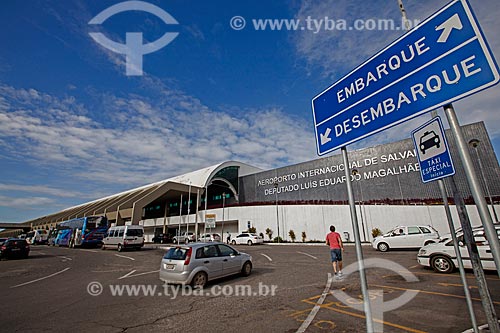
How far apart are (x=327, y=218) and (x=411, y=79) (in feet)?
98.9

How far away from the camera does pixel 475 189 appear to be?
1.71 meters

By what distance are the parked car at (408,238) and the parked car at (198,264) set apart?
41.3 ft

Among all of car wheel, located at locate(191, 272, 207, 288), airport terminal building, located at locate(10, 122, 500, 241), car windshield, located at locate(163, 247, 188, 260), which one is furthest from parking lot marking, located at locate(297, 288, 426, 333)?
airport terminal building, located at locate(10, 122, 500, 241)

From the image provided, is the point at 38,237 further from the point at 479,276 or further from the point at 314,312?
the point at 479,276

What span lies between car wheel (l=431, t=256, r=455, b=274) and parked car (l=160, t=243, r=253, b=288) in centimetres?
737

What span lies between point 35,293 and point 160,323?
6185mm

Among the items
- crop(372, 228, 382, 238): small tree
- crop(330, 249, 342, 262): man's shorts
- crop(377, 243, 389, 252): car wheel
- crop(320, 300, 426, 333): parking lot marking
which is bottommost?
crop(320, 300, 426, 333): parking lot marking

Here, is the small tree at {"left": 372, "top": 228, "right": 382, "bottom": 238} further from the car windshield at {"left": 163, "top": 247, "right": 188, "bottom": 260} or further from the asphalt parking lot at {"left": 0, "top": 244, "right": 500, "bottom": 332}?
the car windshield at {"left": 163, "top": 247, "right": 188, "bottom": 260}

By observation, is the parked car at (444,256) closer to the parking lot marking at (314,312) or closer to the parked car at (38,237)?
the parking lot marking at (314,312)

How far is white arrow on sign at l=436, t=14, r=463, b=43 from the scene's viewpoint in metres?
1.83

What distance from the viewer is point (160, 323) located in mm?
5102

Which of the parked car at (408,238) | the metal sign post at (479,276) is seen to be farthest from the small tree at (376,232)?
the metal sign post at (479,276)

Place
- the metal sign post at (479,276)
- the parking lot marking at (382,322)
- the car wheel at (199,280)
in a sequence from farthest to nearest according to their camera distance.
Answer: the car wheel at (199,280) → the parking lot marking at (382,322) → the metal sign post at (479,276)

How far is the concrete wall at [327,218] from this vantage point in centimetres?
2395
